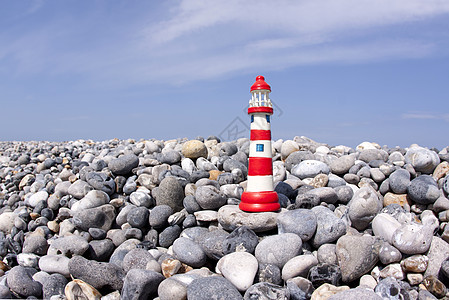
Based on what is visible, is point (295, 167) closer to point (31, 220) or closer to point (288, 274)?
point (288, 274)

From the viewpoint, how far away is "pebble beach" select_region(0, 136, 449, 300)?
15.9 ft

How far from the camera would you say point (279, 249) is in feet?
16.5

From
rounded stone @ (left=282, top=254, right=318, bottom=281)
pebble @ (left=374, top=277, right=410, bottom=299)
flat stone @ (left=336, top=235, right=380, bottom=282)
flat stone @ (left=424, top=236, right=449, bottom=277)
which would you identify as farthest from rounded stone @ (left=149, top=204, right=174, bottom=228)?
flat stone @ (left=424, top=236, right=449, bottom=277)

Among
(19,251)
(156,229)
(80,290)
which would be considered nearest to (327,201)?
(156,229)

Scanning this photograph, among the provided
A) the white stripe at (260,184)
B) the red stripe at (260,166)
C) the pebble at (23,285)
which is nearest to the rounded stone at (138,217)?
the pebble at (23,285)

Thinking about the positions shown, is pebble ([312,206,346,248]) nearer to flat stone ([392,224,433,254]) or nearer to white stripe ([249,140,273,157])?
flat stone ([392,224,433,254])

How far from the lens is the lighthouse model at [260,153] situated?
5.83 m

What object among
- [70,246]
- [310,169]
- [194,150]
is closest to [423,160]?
[310,169]

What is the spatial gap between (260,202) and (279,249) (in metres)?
0.94

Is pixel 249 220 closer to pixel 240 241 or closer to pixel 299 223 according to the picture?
pixel 240 241

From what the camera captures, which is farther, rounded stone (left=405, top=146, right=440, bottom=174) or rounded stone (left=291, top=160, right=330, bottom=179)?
rounded stone (left=405, top=146, right=440, bottom=174)

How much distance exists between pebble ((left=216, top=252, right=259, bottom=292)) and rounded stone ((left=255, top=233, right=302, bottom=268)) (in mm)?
187

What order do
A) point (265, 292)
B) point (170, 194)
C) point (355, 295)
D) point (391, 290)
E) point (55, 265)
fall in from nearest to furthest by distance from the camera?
point (355, 295) < point (265, 292) < point (391, 290) < point (55, 265) < point (170, 194)

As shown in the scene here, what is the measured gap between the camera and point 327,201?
6.39m
